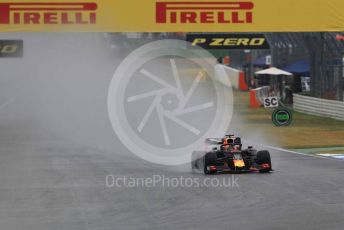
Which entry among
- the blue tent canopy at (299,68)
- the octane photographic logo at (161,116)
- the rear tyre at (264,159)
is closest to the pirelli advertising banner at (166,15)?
the octane photographic logo at (161,116)

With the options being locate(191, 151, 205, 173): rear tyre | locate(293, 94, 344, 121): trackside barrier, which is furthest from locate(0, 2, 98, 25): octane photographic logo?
locate(293, 94, 344, 121): trackside barrier

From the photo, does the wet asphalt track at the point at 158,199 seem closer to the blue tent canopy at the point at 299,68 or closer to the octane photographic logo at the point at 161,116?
the octane photographic logo at the point at 161,116

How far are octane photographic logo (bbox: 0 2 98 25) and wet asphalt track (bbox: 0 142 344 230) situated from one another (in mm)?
2898

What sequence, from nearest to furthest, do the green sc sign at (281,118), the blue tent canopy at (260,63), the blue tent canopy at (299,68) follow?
1. the green sc sign at (281,118)
2. the blue tent canopy at (299,68)
3. the blue tent canopy at (260,63)

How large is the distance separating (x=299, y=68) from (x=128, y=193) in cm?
3892

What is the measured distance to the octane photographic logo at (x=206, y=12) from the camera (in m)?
11.2

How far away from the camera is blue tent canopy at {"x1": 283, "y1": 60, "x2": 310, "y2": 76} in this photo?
52.3 meters

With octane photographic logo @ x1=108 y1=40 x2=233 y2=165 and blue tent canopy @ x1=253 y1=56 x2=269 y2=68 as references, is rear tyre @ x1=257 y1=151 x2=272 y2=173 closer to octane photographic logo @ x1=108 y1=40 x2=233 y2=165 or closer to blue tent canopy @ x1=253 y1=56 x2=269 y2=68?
octane photographic logo @ x1=108 y1=40 x2=233 y2=165

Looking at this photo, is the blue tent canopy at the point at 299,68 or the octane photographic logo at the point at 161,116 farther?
the blue tent canopy at the point at 299,68

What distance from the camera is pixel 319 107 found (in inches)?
1594

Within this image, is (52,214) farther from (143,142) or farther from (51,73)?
(51,73)

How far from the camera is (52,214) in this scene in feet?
42.5

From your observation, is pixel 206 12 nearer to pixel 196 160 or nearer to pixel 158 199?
pixel 158 199

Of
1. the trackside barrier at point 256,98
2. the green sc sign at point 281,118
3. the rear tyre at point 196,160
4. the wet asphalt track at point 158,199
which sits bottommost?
the wet asphalt track at point 158,199
